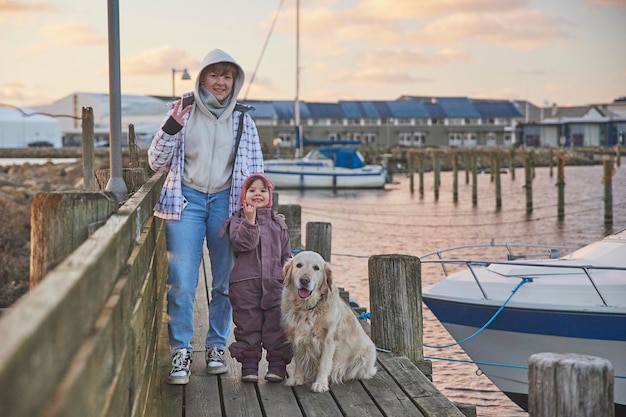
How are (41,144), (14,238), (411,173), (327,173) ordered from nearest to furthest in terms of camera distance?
(14,238) < (327,173) < (411,173) < (41,144)

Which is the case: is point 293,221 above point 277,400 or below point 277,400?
above

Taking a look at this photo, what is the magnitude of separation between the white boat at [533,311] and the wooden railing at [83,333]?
17.8 ft

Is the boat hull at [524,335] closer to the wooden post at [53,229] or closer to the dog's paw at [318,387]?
the dog's paw at [318,387]

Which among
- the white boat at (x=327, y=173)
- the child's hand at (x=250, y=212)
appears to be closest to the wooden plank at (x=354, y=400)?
the child's hand at (x=250, y=212)

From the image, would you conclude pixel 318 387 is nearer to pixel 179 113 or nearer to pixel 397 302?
pixel 397 302

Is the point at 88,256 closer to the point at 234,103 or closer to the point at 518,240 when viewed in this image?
the point at 234,103

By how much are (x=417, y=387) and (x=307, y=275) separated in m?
1.17

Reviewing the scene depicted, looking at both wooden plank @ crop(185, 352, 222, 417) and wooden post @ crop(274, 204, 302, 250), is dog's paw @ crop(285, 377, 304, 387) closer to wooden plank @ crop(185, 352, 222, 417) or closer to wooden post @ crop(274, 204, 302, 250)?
wooden plank @ crop(185, 352, 222, 417)

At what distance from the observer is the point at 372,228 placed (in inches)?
1251

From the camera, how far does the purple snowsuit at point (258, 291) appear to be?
5.88 m

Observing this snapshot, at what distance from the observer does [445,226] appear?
33.0 m

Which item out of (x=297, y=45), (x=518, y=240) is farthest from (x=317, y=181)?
(x=518, y=240)

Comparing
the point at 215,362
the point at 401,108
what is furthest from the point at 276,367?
the point at 401,108

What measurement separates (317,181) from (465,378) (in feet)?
131
